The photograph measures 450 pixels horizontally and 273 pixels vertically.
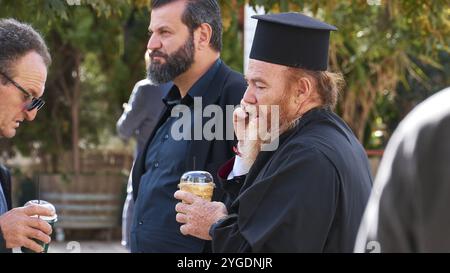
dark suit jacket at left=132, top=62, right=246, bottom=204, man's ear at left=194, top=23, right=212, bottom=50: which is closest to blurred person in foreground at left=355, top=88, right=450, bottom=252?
dark suit jacket at left=132, top=62, right=246, bottom=204

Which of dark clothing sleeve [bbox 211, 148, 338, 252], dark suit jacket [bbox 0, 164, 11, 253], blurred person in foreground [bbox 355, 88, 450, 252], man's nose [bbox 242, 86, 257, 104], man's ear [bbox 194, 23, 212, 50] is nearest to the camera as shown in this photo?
blurred person in foreground [bbox 355, 88, 450, 252]

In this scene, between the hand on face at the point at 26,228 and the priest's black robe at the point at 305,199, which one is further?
the hand on face at the point at 26,228

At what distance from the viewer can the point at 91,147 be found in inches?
571

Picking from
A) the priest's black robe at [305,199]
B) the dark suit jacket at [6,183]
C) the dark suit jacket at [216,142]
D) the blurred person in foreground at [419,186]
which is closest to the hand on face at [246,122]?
the priest's black robe at [305,199]

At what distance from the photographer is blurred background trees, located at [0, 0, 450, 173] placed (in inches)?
413

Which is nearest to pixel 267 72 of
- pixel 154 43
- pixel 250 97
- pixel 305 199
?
pixel 250 97

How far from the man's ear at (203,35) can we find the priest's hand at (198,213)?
1151mm

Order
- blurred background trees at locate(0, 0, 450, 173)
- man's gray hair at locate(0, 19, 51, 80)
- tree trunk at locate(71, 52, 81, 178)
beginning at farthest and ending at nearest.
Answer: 1. tree trunk at locate(71, 52, 81, 178)
2. blurred background trees at locate(0, 0, 450, 173)
3. man's gray hair at locate(0, 19, 51, 80)

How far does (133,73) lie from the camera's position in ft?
42.8

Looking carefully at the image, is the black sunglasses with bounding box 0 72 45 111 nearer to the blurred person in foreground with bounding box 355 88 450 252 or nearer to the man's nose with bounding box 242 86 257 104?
the man's nose with bounding box 242 86 257 104

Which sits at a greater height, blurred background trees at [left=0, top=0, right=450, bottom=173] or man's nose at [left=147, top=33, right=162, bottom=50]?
man's nose at [left=147, top=33, right=162, bottom=50]

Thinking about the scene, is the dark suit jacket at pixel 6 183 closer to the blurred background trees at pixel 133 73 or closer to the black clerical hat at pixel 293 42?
the black clerical hat at pixel 293 42

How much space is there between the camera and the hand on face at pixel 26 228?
361 centimetres
